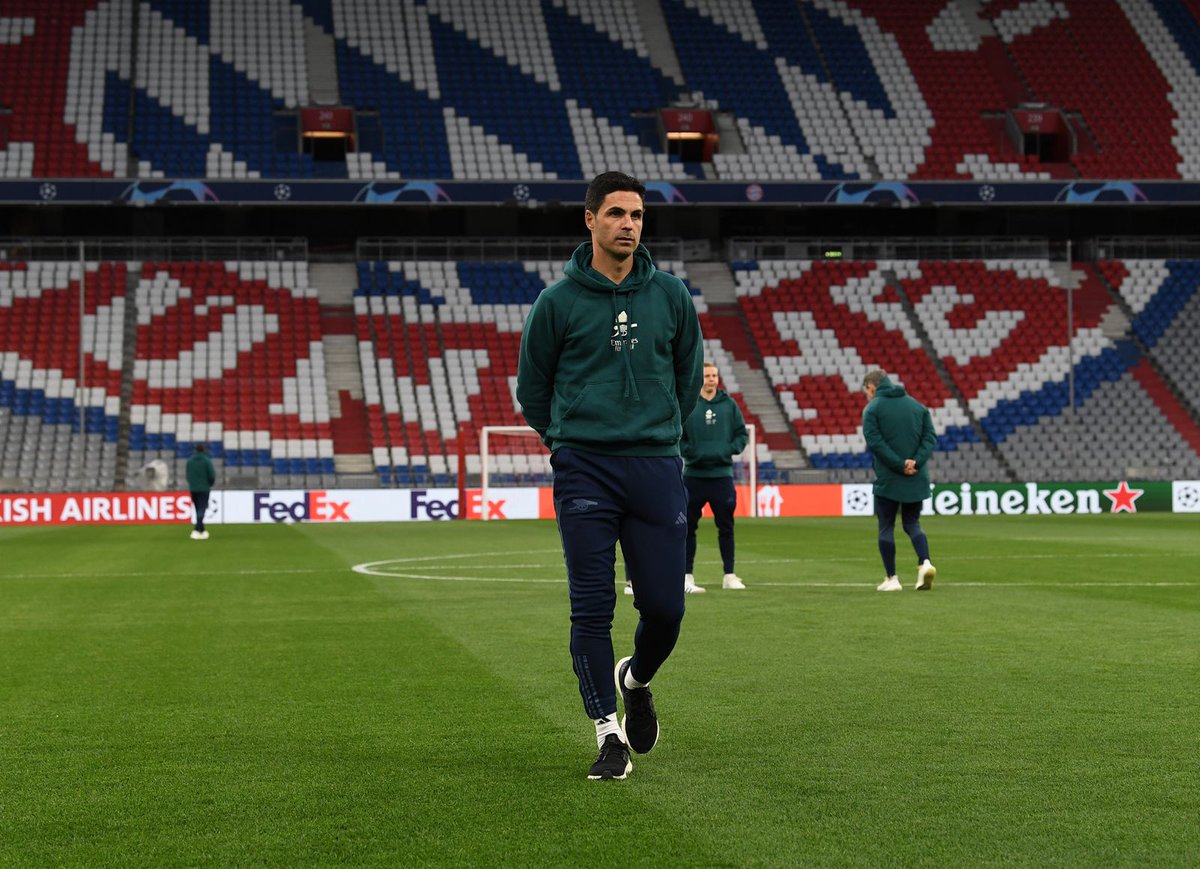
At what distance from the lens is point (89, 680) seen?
9422 mm

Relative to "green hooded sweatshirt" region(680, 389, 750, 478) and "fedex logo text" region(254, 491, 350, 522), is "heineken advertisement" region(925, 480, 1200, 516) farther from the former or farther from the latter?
"green hooded sweatshirt" region(680, 389, 750, 478)

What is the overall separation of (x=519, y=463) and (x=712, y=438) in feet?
80.9

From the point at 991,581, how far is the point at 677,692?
28.8 feet

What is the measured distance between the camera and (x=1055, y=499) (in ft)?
131

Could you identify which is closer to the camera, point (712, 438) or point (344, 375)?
point (712, 438)

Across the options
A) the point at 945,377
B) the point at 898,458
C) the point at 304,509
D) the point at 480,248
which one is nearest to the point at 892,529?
the point at 898,458

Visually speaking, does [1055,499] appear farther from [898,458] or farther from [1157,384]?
[898,458]

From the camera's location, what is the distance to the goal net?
1527 inches

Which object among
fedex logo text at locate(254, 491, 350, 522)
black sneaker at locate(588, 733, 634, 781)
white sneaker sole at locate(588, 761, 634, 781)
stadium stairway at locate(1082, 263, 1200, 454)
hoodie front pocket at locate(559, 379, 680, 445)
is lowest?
white sneaker sole at locate(588, 761, 634, 781)

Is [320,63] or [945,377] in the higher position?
[320,63]

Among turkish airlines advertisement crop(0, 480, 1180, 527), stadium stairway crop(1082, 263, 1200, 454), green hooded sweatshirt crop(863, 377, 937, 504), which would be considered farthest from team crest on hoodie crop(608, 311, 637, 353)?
stadium stairway crop(1082, 263, 1200, 454)

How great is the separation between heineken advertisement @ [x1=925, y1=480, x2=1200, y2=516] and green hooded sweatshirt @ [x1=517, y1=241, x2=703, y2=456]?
34.3 metres

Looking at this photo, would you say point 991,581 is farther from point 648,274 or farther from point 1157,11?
point 1157,11

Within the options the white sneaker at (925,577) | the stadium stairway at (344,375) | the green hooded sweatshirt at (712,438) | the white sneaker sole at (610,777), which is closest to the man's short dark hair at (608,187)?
the white sneaker sole at (610,777)
